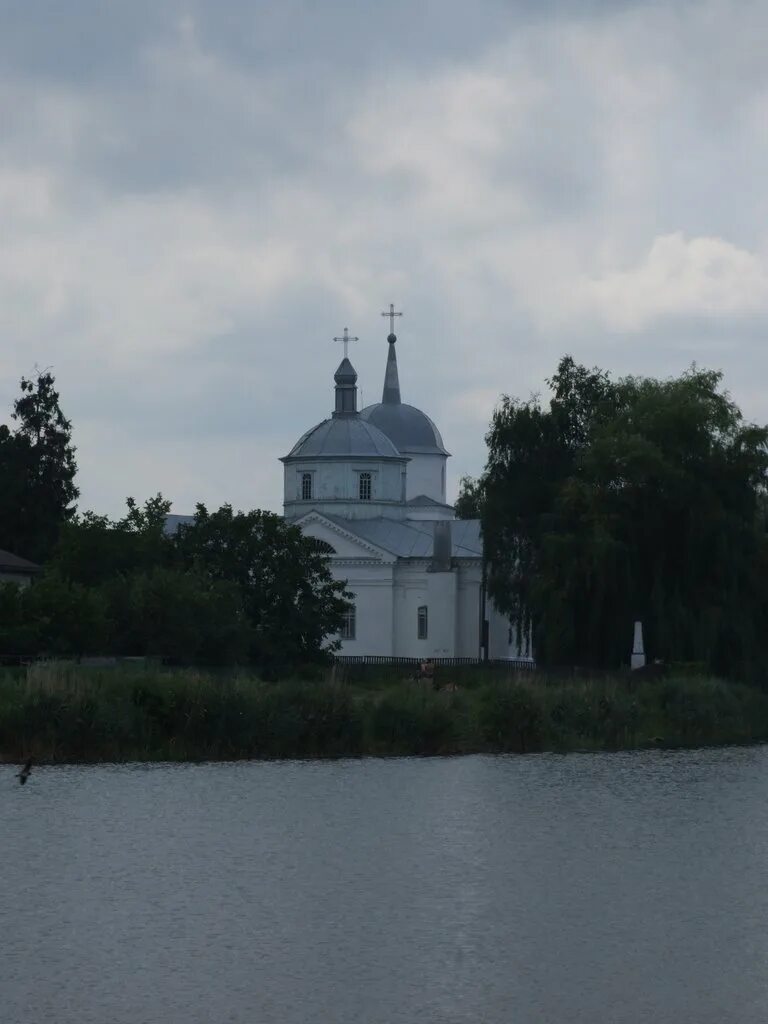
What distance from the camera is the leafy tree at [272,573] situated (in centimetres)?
6588

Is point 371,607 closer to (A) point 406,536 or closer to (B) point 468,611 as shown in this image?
(A) point 406,536

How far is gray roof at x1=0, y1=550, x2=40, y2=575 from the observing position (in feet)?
256

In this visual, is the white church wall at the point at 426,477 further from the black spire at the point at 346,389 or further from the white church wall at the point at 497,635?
the white church wall at the point at 497,635

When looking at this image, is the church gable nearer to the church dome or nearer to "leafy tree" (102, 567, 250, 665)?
the church dome

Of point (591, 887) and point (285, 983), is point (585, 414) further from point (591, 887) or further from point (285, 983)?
point (285, 983)

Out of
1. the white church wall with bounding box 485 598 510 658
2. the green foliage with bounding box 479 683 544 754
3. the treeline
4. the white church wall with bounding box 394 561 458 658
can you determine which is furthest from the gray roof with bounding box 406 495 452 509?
the green foliage with bounding box 479 683 544 754

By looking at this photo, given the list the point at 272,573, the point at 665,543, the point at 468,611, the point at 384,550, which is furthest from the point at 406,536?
the point at 665,543

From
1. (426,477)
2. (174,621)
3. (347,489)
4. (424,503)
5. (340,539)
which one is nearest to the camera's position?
(174,621)

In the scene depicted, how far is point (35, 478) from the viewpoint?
91688 mm

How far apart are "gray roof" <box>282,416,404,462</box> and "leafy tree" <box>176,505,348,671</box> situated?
3299 centimetres

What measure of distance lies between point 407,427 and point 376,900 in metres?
95.6

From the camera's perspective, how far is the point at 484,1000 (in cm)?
1683

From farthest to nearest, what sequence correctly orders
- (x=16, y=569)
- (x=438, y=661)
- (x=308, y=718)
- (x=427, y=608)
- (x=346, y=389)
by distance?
(x=346, y=389) < (x=427, y=608) < (x=438, y=661) < (x=16, y=569) < (x=308, y=718)

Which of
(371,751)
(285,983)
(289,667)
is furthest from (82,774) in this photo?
(289,667)
